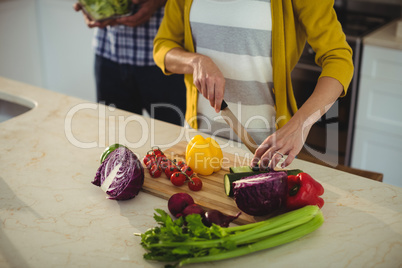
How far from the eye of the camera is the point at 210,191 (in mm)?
1249

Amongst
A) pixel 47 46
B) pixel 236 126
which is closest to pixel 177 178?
pixel 236 126

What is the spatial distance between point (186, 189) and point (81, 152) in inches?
16.7

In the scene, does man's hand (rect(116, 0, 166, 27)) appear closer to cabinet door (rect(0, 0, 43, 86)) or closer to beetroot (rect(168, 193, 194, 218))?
beetroot (rect(168, 193, 194, 218))

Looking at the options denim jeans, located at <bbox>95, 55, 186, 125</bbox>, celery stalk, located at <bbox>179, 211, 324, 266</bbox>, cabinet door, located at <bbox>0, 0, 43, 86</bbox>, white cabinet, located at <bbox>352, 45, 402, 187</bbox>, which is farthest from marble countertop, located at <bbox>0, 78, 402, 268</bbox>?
cabinet door, located at <bbox>0, 0, 43, 86</bbox>

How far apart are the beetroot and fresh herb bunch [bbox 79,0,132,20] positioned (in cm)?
114

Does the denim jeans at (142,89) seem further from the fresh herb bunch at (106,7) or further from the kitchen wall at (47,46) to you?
the kitchen wall at (47,46)

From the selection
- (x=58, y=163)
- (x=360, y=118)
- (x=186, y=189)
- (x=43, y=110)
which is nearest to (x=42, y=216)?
(x=58, y=163)

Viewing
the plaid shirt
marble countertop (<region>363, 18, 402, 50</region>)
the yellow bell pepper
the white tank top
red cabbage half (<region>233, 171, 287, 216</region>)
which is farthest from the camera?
marble countertop (<region>363, 18, 402, 50</region>)

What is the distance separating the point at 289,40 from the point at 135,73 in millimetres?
932

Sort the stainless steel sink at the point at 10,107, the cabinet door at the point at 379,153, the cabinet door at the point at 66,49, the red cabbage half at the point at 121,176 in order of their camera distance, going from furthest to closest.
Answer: the cabinet door at the point at 66,49
the cabinet door at the point at 379,153
the stainless steel sink at the point at 10,107
the red cabbage half at the point at 121,176

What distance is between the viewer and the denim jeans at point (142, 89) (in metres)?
2.16

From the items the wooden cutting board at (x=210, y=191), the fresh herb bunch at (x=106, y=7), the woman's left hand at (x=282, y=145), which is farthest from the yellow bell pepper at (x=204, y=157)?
the fresh herb bunch at (x=106, y=7)

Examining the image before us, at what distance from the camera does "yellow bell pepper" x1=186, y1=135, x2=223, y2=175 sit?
131cm

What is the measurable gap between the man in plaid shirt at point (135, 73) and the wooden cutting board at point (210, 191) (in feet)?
2.70
